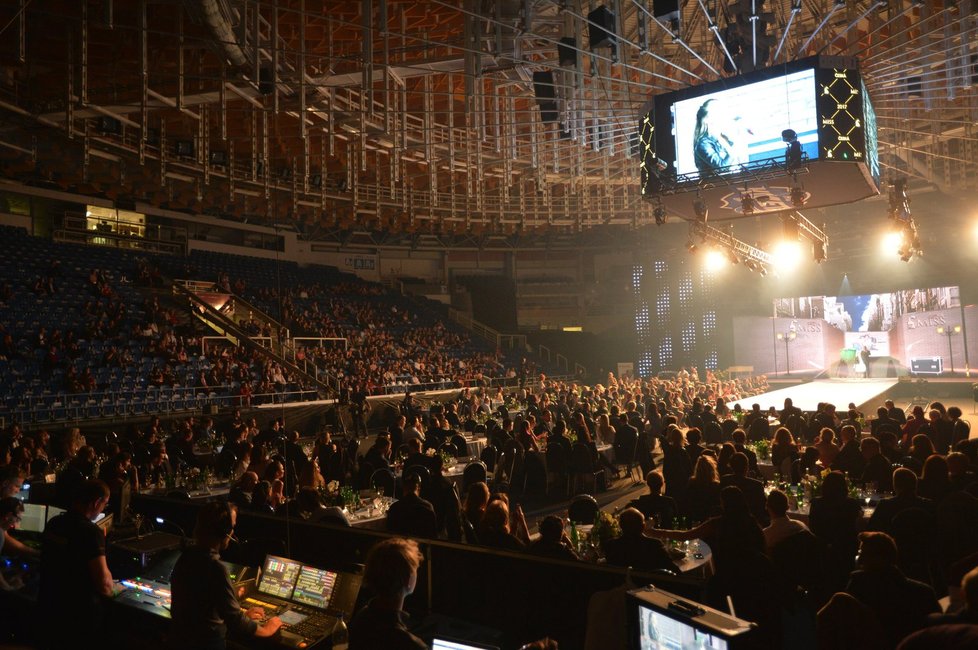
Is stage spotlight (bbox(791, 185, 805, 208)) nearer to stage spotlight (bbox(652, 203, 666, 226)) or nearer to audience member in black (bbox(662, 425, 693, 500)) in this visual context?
stage spotlight (bbox(652, 203, 666, 226))

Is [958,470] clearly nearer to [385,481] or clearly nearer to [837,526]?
[837,526]

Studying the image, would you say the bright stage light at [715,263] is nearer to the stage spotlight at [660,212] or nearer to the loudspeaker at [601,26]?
the stage spotlight at [660,212]

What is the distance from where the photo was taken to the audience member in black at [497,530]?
177 inches

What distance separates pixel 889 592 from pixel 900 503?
1.97 metres

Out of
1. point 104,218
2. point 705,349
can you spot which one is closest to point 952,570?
point 705,349

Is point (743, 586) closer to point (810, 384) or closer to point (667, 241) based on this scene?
point (810, 384)

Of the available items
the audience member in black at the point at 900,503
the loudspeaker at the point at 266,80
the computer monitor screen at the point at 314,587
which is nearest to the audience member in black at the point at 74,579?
the computer monitor screen at the point at 314,587

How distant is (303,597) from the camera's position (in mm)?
3643

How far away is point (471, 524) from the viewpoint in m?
5.39

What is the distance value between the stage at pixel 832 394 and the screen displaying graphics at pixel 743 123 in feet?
36.4

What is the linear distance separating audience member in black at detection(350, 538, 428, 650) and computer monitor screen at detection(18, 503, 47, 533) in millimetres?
4364

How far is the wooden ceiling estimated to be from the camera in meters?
9.98

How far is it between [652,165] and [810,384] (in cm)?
1928

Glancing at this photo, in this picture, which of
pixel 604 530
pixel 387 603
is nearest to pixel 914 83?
pixel 604 530
